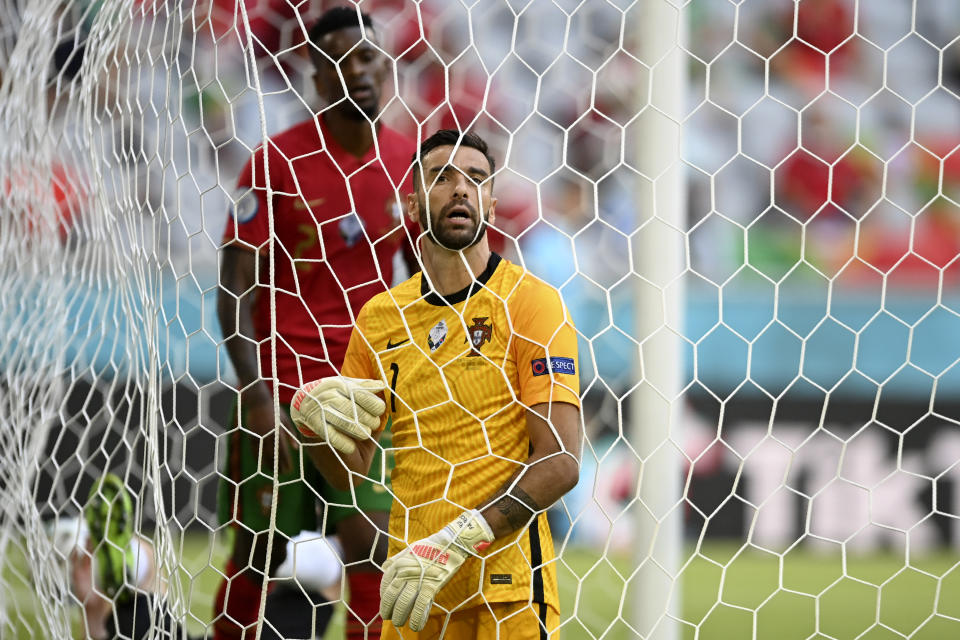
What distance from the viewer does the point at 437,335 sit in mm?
1646

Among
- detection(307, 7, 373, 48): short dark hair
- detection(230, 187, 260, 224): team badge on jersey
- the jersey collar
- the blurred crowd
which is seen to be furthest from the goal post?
the blurred crowd

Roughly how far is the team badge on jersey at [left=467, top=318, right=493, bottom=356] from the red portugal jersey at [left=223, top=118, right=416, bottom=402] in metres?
0.46

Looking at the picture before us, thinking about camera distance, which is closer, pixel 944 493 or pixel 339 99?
pixel 339 99

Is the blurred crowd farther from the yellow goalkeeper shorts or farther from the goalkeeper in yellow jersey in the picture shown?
the yellow goalkeeper shorts

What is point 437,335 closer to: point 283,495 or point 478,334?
point 478,334

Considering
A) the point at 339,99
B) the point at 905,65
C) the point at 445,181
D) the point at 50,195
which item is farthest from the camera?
the point at 905,65

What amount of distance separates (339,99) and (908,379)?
369 centimetres

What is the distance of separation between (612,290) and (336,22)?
5.42ft

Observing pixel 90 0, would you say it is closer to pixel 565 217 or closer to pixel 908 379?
pixel 565 217

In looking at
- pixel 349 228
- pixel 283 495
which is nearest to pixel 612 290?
pixel 349 228

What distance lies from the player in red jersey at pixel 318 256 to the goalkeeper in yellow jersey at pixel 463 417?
1.19ft

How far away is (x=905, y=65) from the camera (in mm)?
5102

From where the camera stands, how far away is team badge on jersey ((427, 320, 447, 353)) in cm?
164

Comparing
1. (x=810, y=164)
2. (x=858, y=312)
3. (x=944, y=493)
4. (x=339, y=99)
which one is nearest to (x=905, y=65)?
(x=810, y=164)
